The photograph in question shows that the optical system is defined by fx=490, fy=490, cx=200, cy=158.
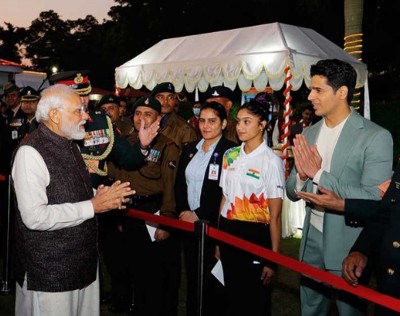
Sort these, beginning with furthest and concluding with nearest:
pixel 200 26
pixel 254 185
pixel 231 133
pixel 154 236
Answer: pixel 200 26 < pixel 231 133 < pixel 154 236 < pixel 254 185

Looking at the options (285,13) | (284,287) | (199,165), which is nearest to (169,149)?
(199,165)

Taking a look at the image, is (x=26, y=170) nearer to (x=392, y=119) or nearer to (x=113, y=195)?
(x=113, y=195)

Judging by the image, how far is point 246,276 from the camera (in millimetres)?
4070

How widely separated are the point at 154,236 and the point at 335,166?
2020 mm

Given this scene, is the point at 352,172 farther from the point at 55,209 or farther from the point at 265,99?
the point at 265,99

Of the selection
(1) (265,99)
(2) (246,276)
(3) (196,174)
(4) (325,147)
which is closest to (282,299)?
(2) (246,276)

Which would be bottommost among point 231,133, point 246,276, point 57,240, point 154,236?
point 246,276

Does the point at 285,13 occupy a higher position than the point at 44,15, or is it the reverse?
the point at 44,15

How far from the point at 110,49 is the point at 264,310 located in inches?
1609

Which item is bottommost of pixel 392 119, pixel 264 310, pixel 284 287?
pixel 284 287

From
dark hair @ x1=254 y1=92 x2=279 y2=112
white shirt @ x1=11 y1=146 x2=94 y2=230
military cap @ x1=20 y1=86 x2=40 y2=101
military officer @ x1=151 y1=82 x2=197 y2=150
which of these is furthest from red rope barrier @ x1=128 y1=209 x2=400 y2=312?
military cap @ x1=20 y1=86 x2=40 y2=101

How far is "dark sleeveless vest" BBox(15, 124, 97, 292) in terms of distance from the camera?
3.04 metres

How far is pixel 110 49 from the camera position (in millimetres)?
42656

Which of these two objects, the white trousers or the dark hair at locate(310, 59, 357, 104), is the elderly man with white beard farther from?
the dark hair at locate(310, 59, 357, 104)
